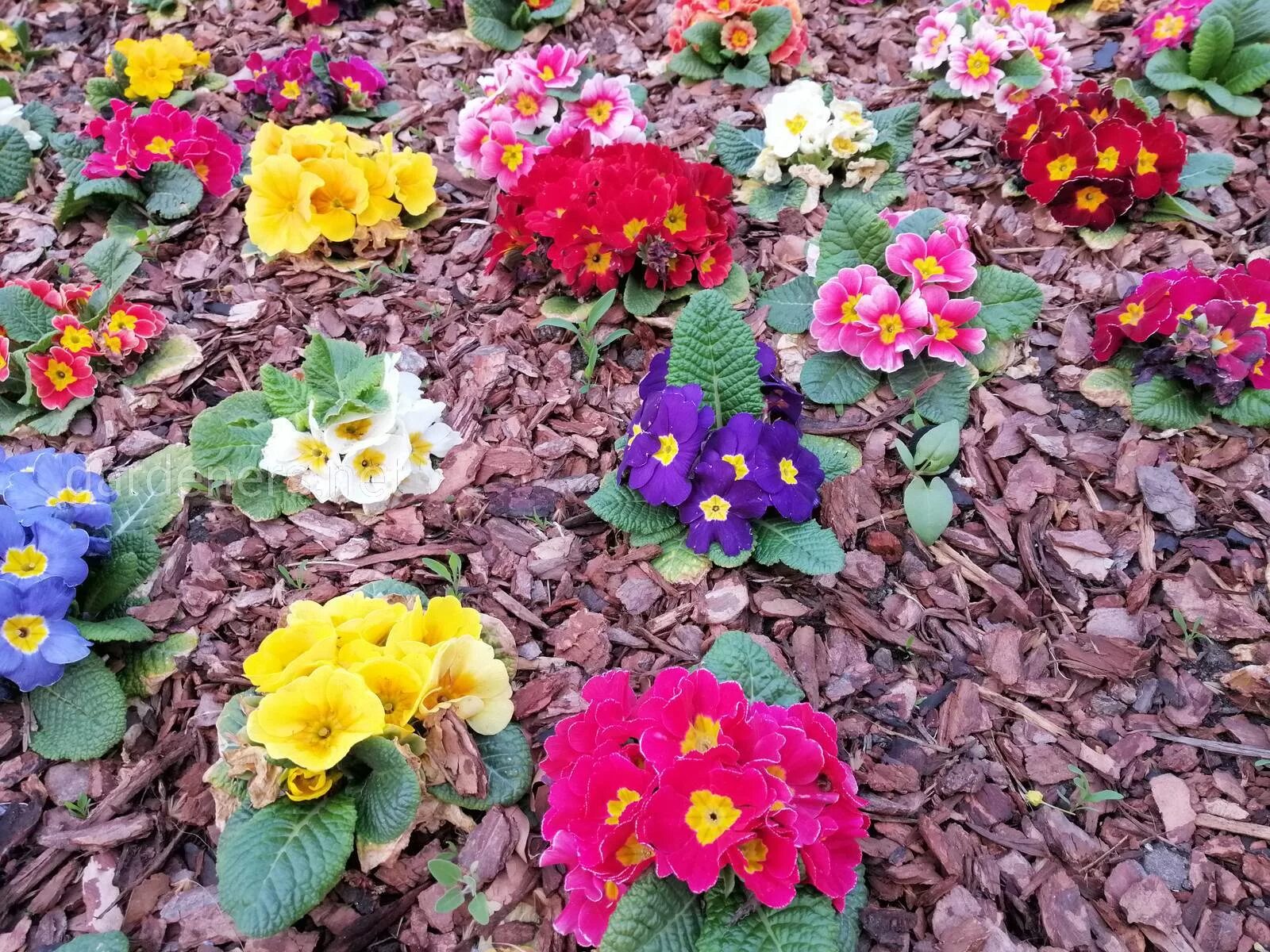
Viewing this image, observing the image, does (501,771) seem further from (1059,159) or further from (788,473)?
(1059,159)

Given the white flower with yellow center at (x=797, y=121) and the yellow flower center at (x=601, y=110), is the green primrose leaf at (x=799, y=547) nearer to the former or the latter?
the white flower with yellow center at (x=797, y=121)

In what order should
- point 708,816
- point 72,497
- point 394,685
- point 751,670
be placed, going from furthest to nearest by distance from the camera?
point 72,497
point 751,670
point 394,685
point 708,816

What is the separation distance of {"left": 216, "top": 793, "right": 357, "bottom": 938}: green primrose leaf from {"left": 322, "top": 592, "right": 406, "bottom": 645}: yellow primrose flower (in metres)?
0.35

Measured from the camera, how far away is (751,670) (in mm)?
2074

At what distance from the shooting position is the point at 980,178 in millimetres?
3508

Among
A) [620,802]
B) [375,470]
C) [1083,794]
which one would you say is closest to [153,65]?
[375,470]

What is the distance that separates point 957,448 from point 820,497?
1.39 ft

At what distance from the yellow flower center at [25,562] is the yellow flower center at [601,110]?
8.50ft

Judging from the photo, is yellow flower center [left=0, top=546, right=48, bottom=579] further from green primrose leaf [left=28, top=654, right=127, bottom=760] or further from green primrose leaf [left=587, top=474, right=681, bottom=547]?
green primrose leaf [left=587, top=474, right=681, bottom=547]

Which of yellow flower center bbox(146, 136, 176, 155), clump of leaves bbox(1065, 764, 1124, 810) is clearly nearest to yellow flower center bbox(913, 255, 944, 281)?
clump of leaves bbox(1065, 764, 1124, 810)

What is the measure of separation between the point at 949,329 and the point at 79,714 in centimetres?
264

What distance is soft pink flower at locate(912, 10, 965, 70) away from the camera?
12.3 feet

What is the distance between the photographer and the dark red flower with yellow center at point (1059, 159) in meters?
3.12

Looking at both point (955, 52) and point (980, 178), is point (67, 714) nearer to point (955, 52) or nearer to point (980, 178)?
point (980, 178)
